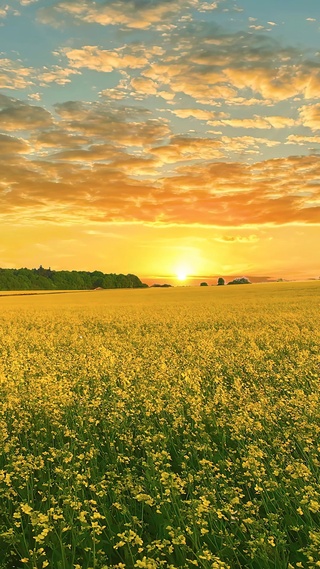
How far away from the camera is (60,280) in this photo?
407 feet

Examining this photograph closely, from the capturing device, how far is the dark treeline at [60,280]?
114938 mm

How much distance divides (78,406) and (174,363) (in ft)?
13.2

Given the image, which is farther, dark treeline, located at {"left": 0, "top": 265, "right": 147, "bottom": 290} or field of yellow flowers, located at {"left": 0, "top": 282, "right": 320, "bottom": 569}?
dark treeline, located at {"left": 0, "top": 265, "right": 147, "bottom": 290}

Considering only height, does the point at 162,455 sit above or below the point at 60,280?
below

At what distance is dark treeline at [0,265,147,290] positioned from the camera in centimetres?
11494

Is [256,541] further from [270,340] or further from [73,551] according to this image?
[270,340]

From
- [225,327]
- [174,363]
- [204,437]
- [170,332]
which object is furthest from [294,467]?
[225,327]

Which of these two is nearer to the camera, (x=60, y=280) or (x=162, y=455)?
(x=162, y=455)

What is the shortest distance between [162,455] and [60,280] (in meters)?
120

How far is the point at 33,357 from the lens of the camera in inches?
642

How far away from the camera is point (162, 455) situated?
6664mm

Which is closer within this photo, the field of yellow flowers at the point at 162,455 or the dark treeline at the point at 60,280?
the field of yellow flowers at the point at 162,455

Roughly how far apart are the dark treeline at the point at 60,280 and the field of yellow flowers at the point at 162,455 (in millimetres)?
96239

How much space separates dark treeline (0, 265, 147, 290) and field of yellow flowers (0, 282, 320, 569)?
316 feet
